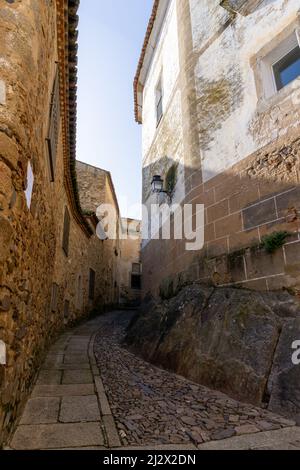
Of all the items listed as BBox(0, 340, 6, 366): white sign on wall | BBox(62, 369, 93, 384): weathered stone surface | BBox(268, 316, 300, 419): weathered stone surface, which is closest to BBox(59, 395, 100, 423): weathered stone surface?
BBox(62, 369, 93, 384): weathered stone surface

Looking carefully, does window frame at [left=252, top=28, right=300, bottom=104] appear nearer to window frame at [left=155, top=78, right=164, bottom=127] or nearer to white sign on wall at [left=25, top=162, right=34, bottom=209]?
window frame at [left=155, top=78, right=164, bottom=127]

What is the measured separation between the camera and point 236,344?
3305 millimetres

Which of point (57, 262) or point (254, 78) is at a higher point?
point (254, 78)

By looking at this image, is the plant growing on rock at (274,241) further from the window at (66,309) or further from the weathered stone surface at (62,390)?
the window at (66,309)

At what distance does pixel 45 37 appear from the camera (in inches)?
110

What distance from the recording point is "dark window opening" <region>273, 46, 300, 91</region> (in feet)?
14.2

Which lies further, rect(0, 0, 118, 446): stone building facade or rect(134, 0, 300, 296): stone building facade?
rect(134, 0, 300, 296): stone building facade

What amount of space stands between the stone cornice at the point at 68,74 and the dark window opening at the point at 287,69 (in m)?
3.30

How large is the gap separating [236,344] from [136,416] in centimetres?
146

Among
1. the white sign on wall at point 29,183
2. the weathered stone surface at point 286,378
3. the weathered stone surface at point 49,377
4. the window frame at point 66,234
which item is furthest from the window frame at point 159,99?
the weathered stone surface at point 49,377

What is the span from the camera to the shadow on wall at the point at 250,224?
12.1 ft

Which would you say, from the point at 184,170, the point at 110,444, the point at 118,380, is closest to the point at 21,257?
the point at 110,444
